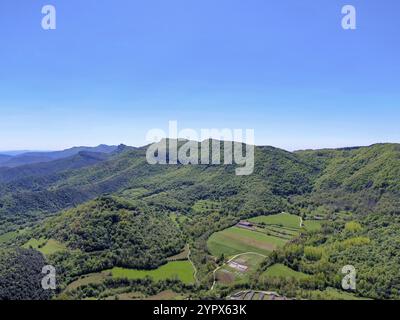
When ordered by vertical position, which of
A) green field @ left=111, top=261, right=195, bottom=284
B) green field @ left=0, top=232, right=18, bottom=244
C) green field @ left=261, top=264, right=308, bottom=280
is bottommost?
green field @ left=0, top=232, right=18, bottom=244

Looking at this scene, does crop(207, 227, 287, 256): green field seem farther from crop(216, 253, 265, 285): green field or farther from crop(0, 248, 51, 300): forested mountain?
crop(0, 248, 51, 300): forested mountain

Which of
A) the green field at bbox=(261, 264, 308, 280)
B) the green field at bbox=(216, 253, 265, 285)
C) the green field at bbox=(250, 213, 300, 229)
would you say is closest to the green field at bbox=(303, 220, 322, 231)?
the green field at bbox=(250, 213, 300, 229)

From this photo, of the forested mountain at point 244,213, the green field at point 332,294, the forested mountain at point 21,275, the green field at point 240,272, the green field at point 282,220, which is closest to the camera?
the green field at point 332,294

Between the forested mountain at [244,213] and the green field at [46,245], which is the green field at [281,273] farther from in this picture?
the green field at [46,245]

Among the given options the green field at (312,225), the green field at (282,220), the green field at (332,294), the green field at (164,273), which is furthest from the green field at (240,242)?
the green field at (332,294)
